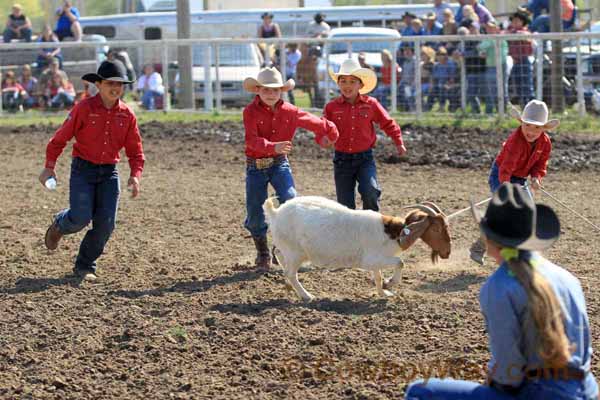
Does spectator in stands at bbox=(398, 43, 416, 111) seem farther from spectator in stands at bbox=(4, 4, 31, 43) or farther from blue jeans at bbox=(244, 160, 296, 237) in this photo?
spectator in stands at bbox=(4, 4, 31, 43)

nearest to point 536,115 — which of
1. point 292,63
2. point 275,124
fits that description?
point 275,124

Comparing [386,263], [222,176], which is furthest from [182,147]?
[386,263]

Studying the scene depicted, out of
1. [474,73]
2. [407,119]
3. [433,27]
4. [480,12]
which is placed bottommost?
[407,119]

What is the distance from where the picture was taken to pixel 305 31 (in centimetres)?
2575

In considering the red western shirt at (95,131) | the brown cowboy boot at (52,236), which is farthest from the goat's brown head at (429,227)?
the brown cowboy boot at (52,236)

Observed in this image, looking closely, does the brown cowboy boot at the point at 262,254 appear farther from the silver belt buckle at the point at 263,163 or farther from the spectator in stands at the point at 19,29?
the spectator in stands at the point at 19,29

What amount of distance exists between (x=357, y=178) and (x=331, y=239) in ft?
5.82

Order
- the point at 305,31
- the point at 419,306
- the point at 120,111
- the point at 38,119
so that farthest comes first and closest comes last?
→ the point at 305,31 < the point at 38,119 < the point at 120,111 < the point at 419,306

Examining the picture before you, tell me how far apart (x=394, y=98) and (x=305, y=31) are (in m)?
7.84

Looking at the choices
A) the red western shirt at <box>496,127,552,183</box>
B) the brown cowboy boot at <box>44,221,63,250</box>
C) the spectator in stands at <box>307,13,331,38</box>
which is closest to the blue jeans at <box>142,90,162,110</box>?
the spectator in stands at <box>307,13,331,38</box>

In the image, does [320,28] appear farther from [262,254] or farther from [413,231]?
[413,231]

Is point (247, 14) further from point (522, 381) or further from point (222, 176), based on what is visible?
point (522, 381)

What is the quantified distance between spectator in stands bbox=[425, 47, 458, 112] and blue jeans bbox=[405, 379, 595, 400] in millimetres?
14335

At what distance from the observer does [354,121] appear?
9102mm
